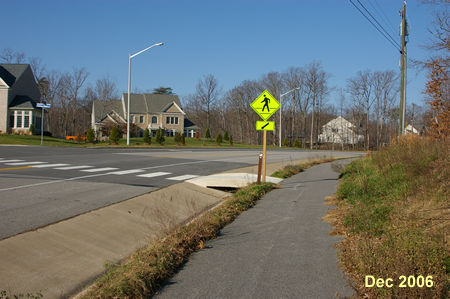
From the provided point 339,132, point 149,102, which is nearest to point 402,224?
point 149,102

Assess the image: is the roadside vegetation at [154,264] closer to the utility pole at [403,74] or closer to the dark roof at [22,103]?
the utility pole at [403,74]

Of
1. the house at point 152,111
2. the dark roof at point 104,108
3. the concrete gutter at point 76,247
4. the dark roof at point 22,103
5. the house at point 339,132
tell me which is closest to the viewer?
the concrete gutter at point 76,247

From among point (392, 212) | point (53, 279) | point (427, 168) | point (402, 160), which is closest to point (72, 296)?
point (53, 279)

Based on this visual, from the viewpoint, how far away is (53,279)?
529cm

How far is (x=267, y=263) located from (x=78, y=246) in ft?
10.3

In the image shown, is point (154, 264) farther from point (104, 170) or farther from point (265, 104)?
point (104, 170)

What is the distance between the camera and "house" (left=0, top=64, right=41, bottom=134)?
46938 mm

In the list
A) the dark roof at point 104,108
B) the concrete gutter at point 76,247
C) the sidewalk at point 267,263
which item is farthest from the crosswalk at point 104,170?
the dark roof at point 104,108

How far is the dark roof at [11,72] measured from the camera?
47969mm

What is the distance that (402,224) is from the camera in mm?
6910

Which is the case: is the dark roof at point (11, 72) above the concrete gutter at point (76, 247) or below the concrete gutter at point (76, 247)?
above

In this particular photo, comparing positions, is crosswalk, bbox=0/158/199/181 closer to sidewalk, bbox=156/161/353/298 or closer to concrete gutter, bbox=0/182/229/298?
concrete gutter, bbox=0/182/229/298

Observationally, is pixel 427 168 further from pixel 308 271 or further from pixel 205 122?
pixel 205 122

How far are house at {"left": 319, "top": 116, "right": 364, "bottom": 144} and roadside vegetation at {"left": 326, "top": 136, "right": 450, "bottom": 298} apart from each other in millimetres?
75773
